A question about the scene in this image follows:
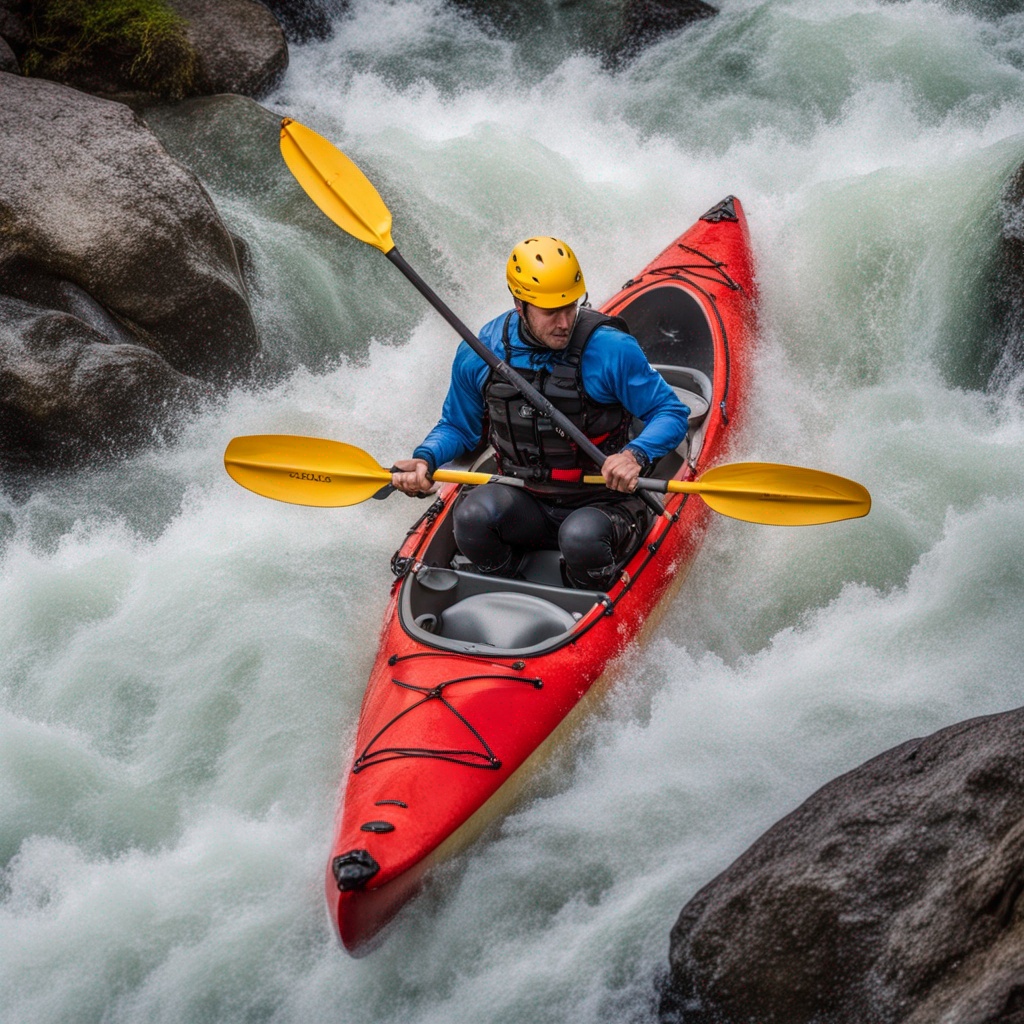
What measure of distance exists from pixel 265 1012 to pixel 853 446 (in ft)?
10.8

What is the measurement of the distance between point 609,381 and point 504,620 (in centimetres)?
87

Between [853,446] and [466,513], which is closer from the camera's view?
[466,513]

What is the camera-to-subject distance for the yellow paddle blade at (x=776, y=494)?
3.60m

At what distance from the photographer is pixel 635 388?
3.48 m

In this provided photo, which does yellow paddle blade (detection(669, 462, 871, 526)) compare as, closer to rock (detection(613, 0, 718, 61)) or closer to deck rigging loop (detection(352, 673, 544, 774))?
deck rigging loop (detection(352, 673, 544, 774))

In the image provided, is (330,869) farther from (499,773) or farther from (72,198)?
(72,198)

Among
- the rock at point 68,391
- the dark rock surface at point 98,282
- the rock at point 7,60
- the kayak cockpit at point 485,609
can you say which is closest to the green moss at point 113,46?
the rock at point 7,60

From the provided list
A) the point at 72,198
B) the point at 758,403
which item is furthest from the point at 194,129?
the point at 758,403

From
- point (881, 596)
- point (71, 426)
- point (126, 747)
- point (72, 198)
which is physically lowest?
point (126, 747)

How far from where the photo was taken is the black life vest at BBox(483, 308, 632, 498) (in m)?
3.46

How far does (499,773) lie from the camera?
10.7 ft

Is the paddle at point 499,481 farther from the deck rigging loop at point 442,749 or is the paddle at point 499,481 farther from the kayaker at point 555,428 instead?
the deck rigging loop at point 442,749

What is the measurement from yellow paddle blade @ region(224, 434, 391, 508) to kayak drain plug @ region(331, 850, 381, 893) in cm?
135

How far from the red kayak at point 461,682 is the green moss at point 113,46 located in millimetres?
3993
